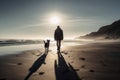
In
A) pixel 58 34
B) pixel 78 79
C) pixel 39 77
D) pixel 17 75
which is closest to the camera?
pixel 78 79

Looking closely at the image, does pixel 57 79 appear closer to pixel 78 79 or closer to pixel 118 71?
pixel 78 79

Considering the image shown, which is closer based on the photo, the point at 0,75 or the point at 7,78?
the point at 7,78

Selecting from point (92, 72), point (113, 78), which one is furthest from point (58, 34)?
point (113, 78)

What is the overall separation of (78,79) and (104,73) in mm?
1568

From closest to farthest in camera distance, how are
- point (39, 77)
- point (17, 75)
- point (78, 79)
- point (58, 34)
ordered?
point (78, 79), point (39, 77), point (17, 75), point (58, 34)

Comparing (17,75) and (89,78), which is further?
(17,75)

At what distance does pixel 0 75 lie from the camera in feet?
27.7

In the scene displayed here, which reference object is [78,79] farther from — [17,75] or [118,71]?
[17,75]

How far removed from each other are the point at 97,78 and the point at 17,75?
3638 millimetres

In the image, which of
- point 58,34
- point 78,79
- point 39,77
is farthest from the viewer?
point 58,34

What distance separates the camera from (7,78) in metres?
7.87

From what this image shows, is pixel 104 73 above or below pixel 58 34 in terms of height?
below

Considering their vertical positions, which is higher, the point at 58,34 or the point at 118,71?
the point at 58,34

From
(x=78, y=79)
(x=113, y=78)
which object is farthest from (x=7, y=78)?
(x=113, y=78)
